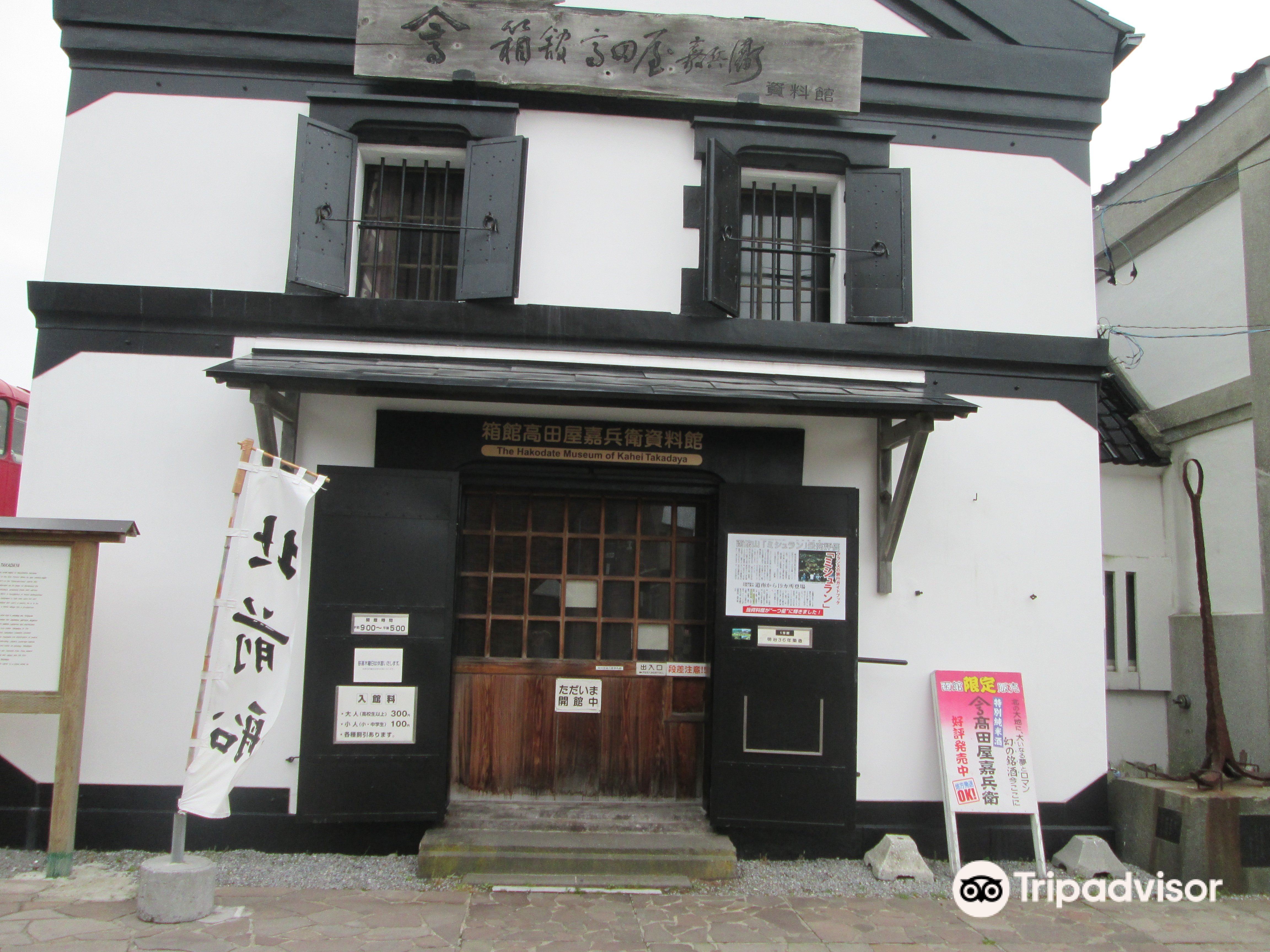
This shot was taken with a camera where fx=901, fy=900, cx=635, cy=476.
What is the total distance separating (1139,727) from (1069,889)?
2.89 m

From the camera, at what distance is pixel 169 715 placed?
252 inches

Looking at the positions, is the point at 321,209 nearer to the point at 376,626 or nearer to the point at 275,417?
the point at 275,417

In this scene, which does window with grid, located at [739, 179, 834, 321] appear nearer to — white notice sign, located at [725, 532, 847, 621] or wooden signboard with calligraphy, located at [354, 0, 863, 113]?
wooden signboard with calligraphy, located at [354, 0, 863, 113]

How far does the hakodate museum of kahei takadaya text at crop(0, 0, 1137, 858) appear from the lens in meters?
6.47

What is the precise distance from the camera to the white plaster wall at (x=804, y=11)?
7.38 m

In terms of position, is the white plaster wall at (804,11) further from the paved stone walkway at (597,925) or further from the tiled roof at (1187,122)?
the paved stone walkway at (597,925)

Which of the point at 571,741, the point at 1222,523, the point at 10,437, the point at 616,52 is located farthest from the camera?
the point at 10,437

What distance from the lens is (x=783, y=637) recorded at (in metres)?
6.69

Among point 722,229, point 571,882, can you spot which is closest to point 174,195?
point 722,229

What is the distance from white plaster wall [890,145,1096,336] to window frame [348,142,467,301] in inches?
140

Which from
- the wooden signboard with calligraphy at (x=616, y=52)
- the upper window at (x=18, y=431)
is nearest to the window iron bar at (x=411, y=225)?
the wooden signboard with calligraphy at (x=616, y=52)

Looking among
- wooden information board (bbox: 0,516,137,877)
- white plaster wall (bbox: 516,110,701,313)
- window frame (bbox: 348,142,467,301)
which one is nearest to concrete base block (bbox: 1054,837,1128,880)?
white plaster wall (bbox: 516,110,701,313)

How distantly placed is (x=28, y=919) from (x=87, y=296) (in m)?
4.18

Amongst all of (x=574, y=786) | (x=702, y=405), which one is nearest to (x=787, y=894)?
(x=574, y=786)
